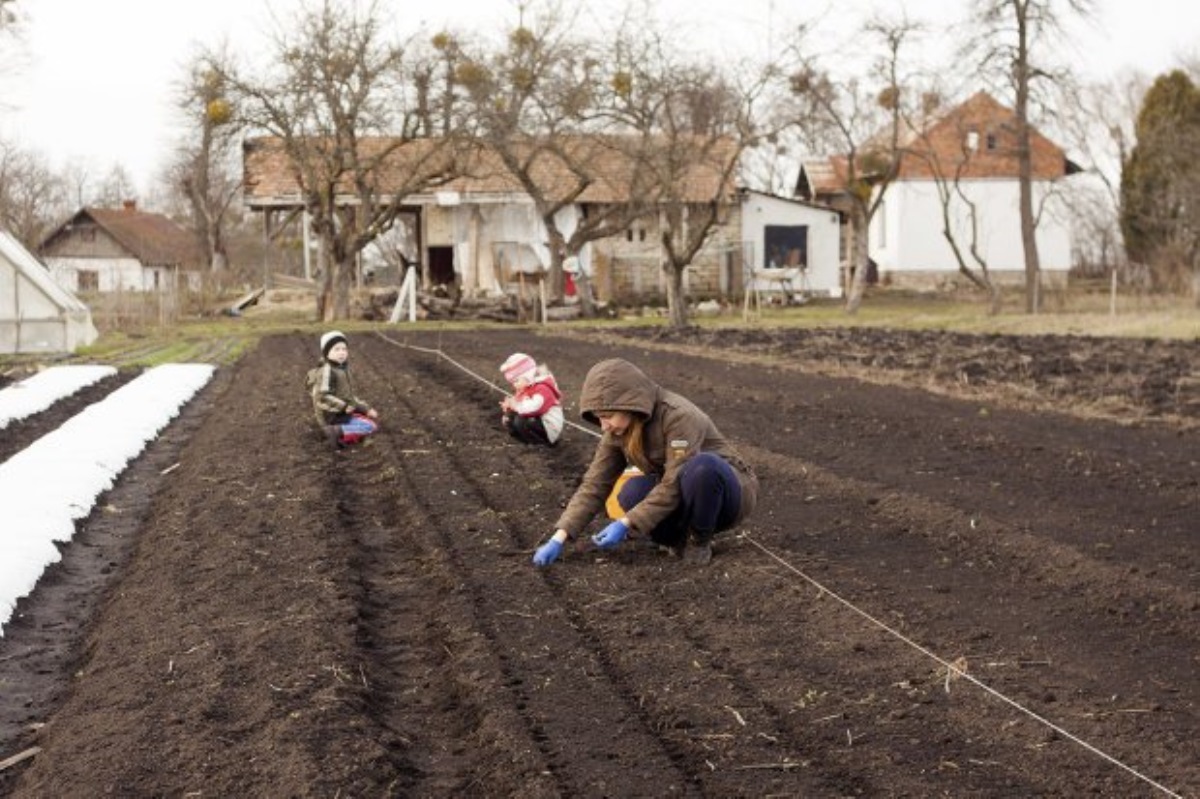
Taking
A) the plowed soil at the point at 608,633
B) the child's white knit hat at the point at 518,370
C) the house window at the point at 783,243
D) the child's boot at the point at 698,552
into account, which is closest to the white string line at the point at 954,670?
the plowed soil at the point at 608,633

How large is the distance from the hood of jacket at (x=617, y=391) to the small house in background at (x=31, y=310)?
737 inches

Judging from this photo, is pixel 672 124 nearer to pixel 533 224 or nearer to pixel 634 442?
pixel 533 224

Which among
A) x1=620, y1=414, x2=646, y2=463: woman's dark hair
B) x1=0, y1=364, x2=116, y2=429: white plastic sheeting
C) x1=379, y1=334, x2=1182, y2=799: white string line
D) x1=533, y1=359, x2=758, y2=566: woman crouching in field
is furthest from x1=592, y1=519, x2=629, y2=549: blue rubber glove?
x1=0, y1=364, x2=116, y2=429: white plastic sheeting

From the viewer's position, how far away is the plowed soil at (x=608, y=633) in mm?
4805

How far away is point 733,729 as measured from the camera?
5.10 m

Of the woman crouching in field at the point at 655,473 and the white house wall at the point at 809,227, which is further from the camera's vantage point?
the white house wall at the point at 809,227

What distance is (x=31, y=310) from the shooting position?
24.2 meters

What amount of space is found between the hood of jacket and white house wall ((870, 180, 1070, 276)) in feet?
152

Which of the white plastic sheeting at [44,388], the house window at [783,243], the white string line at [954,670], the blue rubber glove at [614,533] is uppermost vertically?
the house window at [783,243]

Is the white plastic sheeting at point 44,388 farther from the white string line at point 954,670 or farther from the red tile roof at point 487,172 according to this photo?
the red tile roof at point 487,172

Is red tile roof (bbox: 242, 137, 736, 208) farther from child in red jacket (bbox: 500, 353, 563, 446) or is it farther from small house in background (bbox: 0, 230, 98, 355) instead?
child in red jacket (bbox: 500, 353, 563, 446)

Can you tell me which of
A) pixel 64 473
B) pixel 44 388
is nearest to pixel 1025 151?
pixel 44 388

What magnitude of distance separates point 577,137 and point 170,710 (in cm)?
3518

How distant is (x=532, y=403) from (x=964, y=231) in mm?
43502
